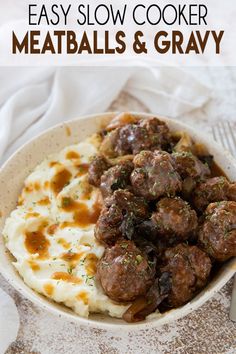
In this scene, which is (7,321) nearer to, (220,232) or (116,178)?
(116,178)

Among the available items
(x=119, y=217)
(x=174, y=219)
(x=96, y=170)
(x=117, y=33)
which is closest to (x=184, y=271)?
(x=174, y=219)

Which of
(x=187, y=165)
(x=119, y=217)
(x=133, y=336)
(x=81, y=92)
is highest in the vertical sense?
(x=187, y=165)

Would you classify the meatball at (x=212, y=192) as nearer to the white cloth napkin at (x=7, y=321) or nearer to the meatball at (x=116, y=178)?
the meatball at (x=116, y=178)

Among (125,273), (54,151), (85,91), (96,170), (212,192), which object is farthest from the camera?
(85,91)

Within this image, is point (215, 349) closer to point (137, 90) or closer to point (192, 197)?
point (192, 197)

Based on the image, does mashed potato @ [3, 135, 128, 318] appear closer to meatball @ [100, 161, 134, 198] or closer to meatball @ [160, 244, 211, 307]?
meatball @ [100, 161, 134, 198]

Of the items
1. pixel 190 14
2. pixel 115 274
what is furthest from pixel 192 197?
pixel 190 14
